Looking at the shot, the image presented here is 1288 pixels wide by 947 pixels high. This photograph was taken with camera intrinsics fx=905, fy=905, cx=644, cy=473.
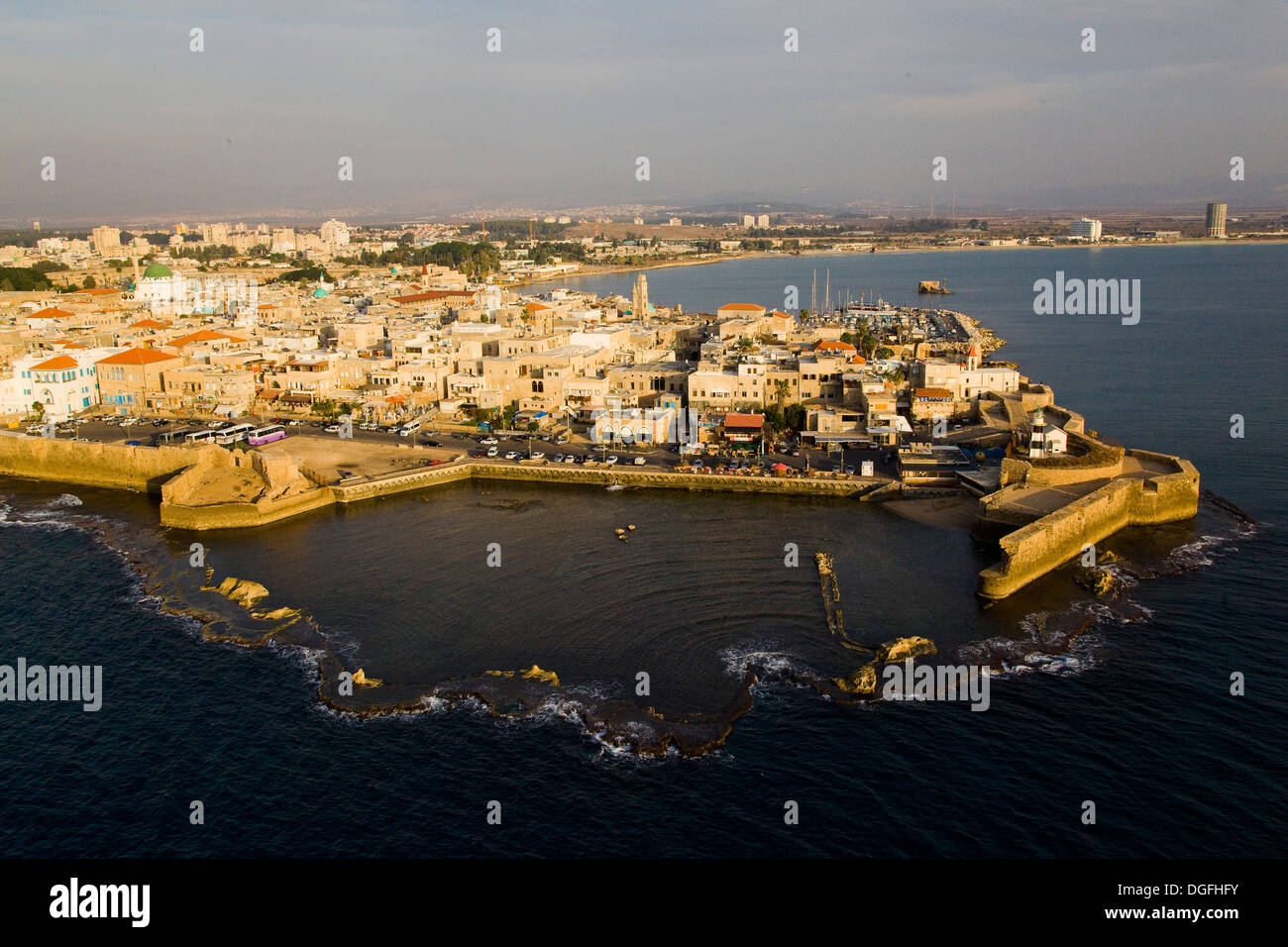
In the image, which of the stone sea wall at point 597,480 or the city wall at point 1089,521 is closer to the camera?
the city wall at point 1089,521

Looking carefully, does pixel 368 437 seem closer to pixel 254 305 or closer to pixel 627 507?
pixel 627 507

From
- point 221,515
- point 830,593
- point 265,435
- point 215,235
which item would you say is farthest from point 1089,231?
point 221,515

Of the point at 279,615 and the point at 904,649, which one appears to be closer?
the point at 904,649

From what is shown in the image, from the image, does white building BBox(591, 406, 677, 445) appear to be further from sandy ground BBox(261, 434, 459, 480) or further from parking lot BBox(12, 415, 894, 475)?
sandy ground BBox(261, 434, 459, 480)

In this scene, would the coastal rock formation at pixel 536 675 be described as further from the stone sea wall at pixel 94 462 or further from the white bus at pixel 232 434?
the white bus at pixel 232 434

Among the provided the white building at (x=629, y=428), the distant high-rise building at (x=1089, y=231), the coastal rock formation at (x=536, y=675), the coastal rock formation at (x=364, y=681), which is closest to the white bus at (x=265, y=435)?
the white building at (x=629, y=428)

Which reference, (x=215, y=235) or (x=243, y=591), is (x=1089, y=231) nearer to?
(x=215, y=235)

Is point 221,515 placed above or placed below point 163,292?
below
